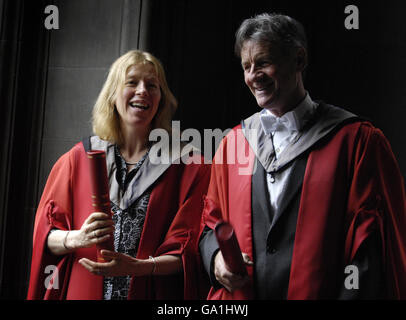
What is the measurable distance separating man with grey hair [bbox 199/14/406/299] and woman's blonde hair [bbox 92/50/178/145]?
46 cm

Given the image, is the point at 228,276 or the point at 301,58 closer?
the point at 228,276

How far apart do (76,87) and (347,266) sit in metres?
1.77

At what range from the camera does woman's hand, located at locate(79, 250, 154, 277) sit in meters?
1.65

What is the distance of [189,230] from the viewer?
1834 mm

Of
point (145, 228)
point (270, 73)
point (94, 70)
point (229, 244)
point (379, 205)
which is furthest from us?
point (94, 70)

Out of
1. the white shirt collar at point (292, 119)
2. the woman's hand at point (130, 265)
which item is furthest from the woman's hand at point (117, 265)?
the white shirt collar at point (292, 119)

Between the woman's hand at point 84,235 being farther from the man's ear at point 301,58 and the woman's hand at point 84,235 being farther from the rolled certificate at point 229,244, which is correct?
the man's ear at point 301,58

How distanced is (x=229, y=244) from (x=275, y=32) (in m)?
0.84

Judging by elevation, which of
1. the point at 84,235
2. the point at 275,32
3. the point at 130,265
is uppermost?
the point at 275,32

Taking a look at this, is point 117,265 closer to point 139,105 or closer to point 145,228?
point 145,228

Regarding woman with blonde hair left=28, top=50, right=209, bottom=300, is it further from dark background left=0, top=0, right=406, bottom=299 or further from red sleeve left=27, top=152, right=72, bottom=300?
dark background left=0, top=0, right=406, bottom=299

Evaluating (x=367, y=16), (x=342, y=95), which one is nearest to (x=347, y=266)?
(x=342, y=95)

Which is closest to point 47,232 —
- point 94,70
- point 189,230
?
point 189,230

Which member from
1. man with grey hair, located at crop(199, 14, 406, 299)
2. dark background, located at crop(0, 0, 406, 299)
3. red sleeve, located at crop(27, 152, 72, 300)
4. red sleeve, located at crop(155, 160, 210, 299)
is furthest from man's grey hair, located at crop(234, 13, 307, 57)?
red sleeve, located at crop(27, 152, 72, 300)
